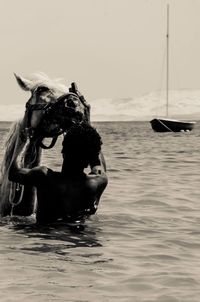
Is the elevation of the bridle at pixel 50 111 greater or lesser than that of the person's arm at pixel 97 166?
greater

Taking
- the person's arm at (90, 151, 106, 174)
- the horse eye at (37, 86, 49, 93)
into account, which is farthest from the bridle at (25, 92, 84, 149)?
the person's arm at (90, 151, 106, 174)

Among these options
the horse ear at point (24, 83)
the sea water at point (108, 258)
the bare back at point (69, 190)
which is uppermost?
the horse ear at point (24, 83)

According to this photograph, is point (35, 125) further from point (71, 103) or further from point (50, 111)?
point (71, 103)

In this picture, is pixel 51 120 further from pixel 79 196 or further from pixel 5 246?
pixel 5 246

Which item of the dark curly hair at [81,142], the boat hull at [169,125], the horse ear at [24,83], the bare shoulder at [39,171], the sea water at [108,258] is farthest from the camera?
the boat hull at [169,125]

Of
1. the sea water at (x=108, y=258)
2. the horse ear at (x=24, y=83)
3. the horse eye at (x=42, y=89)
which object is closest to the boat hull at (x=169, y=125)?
the sea water at (x=108, y=258)

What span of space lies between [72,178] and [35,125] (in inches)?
29.6

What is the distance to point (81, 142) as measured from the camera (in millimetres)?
8531

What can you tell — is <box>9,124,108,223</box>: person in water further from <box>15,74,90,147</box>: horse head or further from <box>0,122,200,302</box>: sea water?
<box>0,122,200,302</box>: sea water

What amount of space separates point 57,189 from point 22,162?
2.40 ft

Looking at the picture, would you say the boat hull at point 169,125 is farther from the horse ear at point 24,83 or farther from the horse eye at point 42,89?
the horse eye at point 42,89

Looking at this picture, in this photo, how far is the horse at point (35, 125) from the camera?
29.0ft

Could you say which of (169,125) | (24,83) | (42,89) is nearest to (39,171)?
(42,89)

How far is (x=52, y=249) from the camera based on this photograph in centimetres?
859
